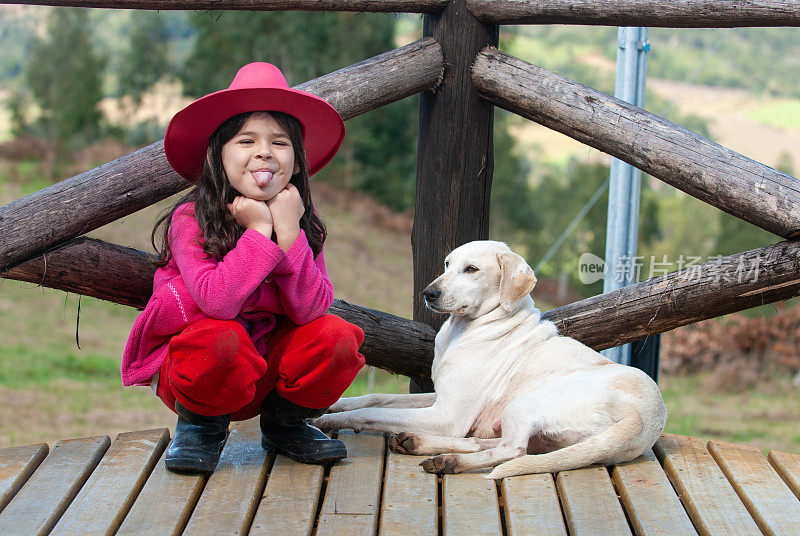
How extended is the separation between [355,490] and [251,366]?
1.74 ft

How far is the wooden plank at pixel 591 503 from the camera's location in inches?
96.3

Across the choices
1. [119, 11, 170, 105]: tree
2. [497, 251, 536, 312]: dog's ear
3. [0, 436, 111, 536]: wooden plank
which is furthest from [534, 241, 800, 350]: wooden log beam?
[119, 11, 170, 105]: tree

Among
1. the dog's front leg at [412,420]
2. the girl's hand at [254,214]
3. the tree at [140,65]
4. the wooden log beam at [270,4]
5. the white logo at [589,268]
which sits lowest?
the tree at [140,65]

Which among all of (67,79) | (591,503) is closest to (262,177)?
(591,503)

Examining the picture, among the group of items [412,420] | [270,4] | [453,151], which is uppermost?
[270,4]

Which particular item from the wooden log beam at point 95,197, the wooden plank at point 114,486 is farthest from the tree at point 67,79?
the wooden plank at point 114,486

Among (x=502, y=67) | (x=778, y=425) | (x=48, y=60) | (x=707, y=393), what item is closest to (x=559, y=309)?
(x=502, y=67)

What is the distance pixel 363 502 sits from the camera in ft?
8.48

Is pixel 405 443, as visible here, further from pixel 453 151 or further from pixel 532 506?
pixel 453 151

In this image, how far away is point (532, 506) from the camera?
8.45 ft

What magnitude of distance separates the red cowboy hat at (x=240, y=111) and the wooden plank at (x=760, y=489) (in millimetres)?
1877

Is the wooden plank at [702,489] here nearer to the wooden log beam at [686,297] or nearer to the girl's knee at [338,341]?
the wooden log beam at [686,297]

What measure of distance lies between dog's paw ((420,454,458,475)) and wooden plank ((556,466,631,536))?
0.36 metres

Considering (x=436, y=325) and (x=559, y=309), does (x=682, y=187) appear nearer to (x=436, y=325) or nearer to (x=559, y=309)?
(x=559, y=309)
